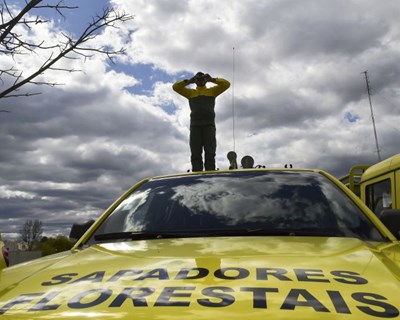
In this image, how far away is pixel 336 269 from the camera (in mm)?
2086

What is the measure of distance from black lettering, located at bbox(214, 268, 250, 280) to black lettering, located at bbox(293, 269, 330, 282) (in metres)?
0.19

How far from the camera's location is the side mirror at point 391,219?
2.92 m

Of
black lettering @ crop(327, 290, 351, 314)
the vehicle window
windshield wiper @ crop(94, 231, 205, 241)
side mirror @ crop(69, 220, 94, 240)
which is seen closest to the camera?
black lettering @ crop(327, 290, 351, 314)

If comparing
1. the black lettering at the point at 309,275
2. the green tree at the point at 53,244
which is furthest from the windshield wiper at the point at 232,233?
the green tree at the point at 53,244

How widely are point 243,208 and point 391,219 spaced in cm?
81

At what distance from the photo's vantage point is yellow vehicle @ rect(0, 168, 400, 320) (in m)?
1.74

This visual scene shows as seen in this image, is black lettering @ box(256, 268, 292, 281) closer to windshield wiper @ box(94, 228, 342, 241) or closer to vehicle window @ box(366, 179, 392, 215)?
windshield wiper @ box(94, 228, 342, 241)

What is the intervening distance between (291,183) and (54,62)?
4.43m

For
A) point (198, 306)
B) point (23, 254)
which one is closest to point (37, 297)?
point (198, 306)

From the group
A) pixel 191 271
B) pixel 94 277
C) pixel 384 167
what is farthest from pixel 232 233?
pixel 384 167

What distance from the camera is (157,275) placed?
2.06 meters

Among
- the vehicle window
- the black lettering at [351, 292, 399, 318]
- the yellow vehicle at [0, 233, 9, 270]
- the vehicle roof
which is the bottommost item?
the black lettering at [351, 292, 399, 318]

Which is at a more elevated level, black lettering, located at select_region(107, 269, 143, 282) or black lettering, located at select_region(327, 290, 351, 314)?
black lettering, located at select_region(107, 269, 143, 282)

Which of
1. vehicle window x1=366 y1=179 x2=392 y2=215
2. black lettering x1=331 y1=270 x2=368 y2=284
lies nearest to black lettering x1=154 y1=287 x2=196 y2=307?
black lettering x1=331 y1=270 x2=368 y2=284
